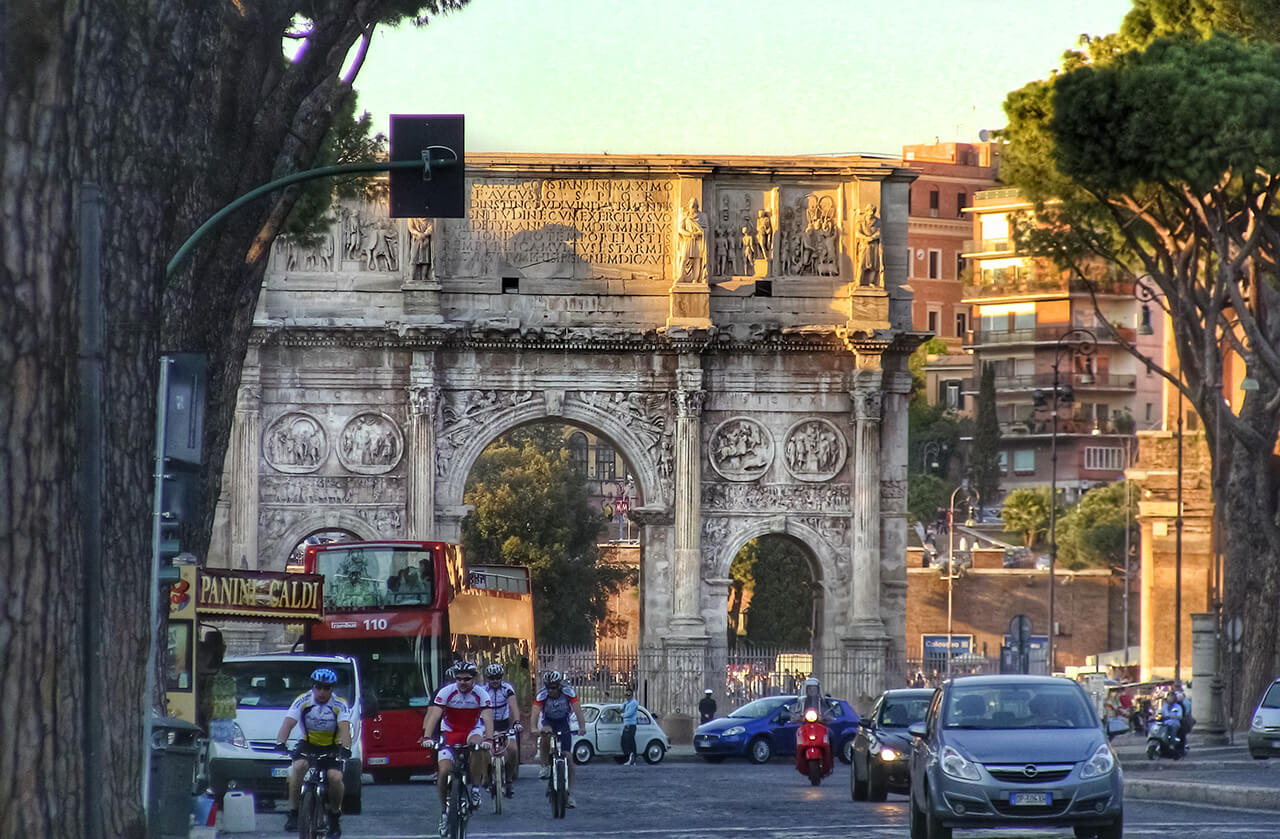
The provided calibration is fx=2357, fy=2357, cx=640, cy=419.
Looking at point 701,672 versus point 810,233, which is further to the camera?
point 810,233

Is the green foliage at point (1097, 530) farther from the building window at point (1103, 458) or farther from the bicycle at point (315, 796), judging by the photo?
the bicycle at point (315, 796)

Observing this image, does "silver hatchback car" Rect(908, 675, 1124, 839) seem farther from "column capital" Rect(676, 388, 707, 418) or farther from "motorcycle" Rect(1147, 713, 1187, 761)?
"column capital" Rect(676, 388, 707, 418)

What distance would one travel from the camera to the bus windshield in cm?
3038

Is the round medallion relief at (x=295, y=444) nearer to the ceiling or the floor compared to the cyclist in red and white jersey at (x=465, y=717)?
nearer to the ceiling

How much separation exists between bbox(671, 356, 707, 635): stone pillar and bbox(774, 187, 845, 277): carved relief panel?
8.96ft

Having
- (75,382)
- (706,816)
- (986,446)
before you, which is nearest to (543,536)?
(986,446)

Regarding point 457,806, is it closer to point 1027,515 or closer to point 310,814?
point 310,814

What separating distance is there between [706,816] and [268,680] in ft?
18.6

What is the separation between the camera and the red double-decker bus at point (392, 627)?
99.1ft

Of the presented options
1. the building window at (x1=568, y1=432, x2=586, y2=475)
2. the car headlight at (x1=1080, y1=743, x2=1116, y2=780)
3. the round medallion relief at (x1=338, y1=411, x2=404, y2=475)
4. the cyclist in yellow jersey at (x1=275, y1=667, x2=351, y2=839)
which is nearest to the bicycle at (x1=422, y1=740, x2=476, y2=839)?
the cyclist in yellow jersey at (x1=275, y1=667, x2=351, y2=839)

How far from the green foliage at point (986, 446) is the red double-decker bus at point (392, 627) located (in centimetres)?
6168

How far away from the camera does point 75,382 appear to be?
8.47 m

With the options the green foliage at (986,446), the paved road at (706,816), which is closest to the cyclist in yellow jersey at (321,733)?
the paved road at (706,816)

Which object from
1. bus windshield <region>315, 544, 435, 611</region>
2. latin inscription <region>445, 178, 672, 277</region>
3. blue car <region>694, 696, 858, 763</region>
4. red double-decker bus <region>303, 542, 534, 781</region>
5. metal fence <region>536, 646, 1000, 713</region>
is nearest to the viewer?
red double-decker bus <region>303, 542, 534, 781</region>
